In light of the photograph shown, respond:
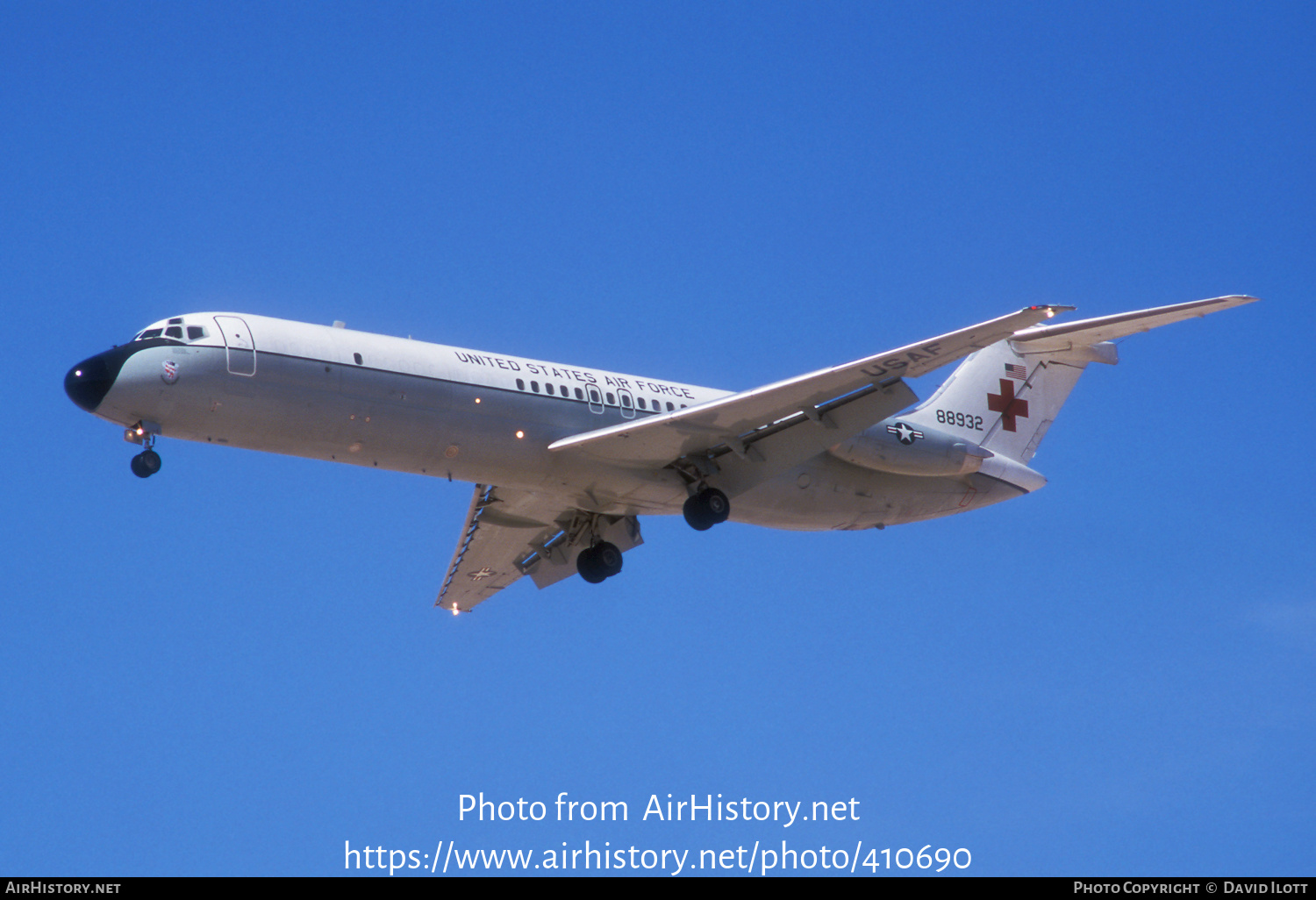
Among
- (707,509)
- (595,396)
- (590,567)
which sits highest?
(595,396)

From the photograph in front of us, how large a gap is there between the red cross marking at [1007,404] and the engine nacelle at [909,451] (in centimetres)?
220

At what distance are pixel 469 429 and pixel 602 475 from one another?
255 cm

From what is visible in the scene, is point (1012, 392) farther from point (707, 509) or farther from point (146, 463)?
point (146, 463)

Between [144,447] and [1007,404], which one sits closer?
[144,447]

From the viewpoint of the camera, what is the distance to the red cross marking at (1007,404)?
2855 centimetres

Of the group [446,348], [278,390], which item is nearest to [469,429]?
[446,348]

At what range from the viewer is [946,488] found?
27234 millimetres

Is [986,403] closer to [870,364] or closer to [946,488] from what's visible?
[946,488]

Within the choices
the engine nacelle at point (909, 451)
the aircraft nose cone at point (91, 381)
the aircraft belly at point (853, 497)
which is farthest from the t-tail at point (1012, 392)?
the aircraft nose cone at point (91, 381)

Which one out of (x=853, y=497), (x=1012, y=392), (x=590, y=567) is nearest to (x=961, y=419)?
(x=1012, y=392)

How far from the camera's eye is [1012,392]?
28.8m

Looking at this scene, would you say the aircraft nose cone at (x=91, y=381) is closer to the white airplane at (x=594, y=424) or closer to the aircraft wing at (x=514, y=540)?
the white airplane at (x=594, y=424)

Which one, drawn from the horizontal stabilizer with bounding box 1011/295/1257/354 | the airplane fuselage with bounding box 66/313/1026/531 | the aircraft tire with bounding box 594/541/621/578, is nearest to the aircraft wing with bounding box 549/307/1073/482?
the airplane fuselage with bounding box 66/313/1026/531

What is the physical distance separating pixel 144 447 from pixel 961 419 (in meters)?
14.9
